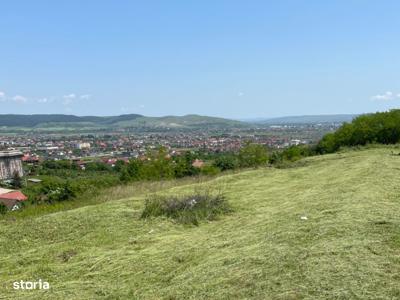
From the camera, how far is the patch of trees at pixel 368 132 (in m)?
26.7

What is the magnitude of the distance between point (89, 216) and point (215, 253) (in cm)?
455

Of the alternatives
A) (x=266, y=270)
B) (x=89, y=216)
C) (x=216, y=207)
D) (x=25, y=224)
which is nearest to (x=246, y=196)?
(x=216, y=207)

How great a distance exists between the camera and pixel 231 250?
6309 mm

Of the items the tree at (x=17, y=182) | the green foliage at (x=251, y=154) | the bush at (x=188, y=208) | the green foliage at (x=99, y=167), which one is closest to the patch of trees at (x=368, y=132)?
the green foliage at (x=251, y=154)

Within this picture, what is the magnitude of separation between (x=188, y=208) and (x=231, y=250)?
328 cm

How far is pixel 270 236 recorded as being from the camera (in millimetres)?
6641

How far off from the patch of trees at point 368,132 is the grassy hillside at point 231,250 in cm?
1735

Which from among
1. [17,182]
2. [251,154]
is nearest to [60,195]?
[251,154]

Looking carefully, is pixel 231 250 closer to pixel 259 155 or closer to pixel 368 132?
pixel 368 132

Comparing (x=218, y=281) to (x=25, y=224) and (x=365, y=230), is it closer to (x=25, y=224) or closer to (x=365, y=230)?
(x=365, y=230)

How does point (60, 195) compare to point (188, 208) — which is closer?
point (188, 208)

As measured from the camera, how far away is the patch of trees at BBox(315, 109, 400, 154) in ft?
87.7

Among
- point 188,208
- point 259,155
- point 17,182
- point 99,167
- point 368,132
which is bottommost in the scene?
point 17,182

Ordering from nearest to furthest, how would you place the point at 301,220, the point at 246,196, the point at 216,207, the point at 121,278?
the point at 121,278 < the point at 301,220 < the point at 216,207 < the point at 246,196
